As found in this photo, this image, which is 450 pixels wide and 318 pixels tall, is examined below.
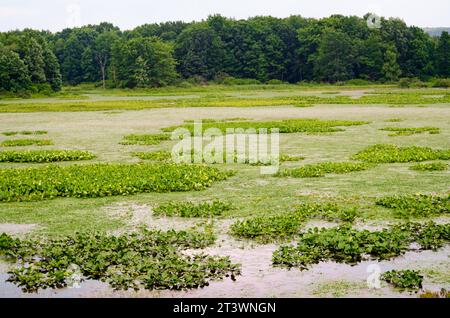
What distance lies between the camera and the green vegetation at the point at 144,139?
94.0 feet

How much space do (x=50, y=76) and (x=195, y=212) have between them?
106001 mm

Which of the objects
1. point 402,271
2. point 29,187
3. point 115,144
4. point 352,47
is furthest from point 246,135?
point 352,47

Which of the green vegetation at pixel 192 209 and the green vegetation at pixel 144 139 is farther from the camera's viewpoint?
the green vegetation at pixel 144 139

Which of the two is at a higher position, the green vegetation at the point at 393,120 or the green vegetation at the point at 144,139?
the green vegetation at the point at 144,139

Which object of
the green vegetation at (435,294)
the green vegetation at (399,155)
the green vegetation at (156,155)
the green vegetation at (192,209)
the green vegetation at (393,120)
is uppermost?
the green vegetation at (435,294)

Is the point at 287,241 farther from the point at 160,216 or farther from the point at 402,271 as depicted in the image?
the point at 160,216

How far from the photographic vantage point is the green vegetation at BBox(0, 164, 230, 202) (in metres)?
15.9

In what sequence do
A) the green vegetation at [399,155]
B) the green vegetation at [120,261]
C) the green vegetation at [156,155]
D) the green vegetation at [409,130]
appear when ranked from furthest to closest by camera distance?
the green vegetation at [409,130] → the green vegetation at [156,155] → the green vegetation at [399,155] → the green vegetation at [120,261]

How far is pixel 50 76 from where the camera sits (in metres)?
113

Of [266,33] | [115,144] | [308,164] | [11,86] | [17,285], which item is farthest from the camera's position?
[266,33]

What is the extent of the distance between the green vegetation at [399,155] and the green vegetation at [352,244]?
371 inches

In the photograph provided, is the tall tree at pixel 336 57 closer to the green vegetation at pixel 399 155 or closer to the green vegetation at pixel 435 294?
the green vegetation at pixel 399 155

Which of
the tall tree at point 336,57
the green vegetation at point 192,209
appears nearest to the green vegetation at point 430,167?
the green vegetation at point 192,209

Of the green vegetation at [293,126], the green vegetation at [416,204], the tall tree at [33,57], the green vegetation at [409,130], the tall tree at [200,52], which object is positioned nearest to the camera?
the green vegetation at [416,204]
